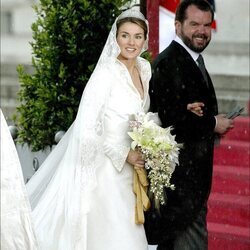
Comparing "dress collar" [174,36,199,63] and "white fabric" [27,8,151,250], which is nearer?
"white fabric" [27,8,151,250]

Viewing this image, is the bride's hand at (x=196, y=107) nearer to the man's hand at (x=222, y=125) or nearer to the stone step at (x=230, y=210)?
the man's hand at (x=222, y=125)

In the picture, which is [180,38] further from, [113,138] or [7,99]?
[7,99]

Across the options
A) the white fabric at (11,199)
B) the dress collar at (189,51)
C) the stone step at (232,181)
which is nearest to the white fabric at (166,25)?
the stone step at (232,181)

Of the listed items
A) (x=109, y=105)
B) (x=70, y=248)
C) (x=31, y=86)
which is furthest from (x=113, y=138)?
(x=31, y=86)

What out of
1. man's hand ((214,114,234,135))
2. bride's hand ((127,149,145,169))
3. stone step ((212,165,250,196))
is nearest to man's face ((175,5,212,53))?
man's hand ((214,114,234,135))

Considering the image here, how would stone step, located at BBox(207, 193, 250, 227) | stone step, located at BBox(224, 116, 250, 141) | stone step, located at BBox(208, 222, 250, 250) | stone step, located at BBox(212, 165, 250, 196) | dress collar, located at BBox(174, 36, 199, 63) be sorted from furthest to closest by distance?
1. stone step, located at BBox(224, 116, 250, 141)
2. stone step, located at BBox(212, 165, 250, 196)
3. stone step, located at BBox(207, 193, 250, 227)
4. stone step, located at BBox(208, 222, 250, 250)
5. dress collar, located at BBox(174, 36, 199, 63)

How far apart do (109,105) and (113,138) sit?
0.69 feet

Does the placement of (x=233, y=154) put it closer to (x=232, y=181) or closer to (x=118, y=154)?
(x=232, y=181)

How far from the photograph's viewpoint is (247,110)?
37.3ft

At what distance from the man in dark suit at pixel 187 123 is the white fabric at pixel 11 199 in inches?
68.9

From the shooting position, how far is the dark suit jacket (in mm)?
7879

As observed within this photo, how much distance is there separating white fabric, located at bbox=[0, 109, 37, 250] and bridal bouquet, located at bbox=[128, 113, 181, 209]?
1457 mm

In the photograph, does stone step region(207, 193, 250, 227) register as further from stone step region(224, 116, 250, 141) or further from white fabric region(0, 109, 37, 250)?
white fabric region(0, 109, 37, 250)

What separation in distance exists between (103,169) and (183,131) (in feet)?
1.91
